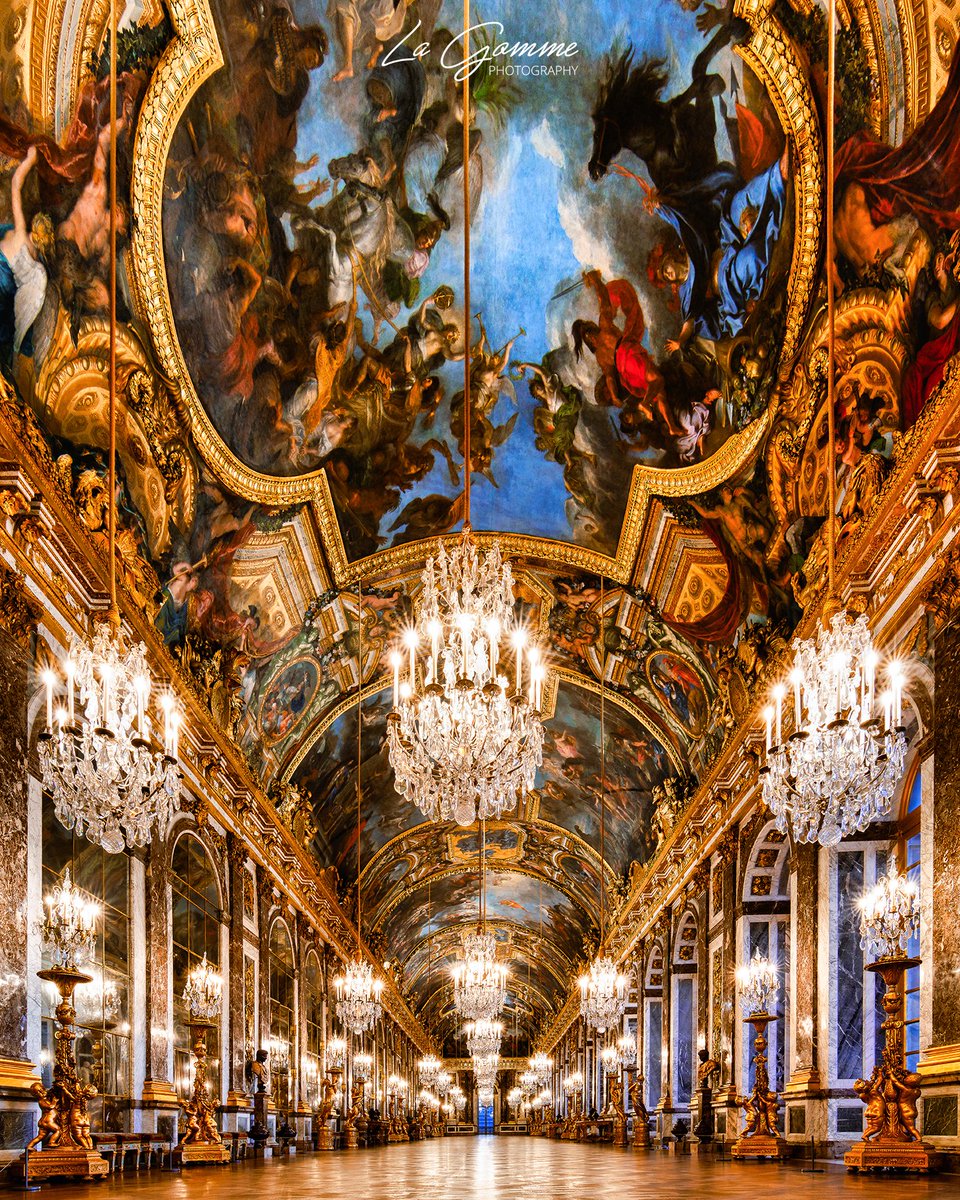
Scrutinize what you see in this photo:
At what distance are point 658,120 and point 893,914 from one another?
26.9 feet

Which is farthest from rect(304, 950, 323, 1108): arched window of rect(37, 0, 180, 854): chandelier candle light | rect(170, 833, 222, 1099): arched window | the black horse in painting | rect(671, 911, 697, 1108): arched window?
the black horse in painting

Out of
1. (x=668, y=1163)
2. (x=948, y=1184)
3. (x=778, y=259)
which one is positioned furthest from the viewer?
(x=668, y=1163)

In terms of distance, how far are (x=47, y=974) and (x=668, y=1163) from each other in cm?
786

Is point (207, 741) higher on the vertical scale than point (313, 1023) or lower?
higher

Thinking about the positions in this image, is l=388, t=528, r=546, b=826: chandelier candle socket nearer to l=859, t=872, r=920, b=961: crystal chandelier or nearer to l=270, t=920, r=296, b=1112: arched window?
l=859, t=872, r=920, b=961: crystal chandelier

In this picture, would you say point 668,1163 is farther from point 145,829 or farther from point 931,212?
point 931,212

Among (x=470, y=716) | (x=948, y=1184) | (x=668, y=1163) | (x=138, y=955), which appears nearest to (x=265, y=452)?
(x=138, y=955)

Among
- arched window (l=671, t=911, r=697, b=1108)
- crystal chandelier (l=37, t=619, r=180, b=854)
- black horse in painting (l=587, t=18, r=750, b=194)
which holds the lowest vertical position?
arched window (l=671, t=911, r=697, b=1108)

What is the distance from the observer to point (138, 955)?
1426 cm

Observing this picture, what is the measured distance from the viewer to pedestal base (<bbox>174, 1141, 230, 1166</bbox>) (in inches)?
555

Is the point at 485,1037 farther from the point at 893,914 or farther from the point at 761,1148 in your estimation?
the point at 893,914

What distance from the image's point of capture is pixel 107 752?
9.02m

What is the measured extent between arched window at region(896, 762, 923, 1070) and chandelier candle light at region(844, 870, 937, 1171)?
108 inches

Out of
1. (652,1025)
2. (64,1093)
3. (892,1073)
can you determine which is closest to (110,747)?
(64,1093)
